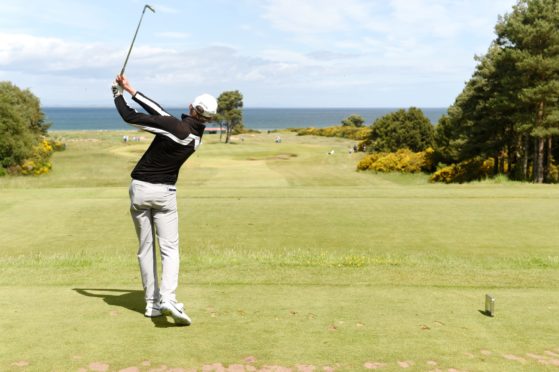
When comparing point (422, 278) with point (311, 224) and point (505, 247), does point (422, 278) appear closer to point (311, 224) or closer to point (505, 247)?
point (505, 247)

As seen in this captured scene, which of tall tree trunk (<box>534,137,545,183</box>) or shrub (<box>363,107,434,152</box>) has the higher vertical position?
shrub (<box>363,107,434,152</box>)

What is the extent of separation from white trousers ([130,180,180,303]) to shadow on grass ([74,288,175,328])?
0.27 metres

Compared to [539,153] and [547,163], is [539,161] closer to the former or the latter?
[539,153]

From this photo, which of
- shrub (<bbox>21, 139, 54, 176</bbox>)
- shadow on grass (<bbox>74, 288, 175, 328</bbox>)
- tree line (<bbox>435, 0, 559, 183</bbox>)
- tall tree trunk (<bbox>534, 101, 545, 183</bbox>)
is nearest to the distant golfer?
shadow on grass (<bbox>74, 288, 175, 328</bbox>)

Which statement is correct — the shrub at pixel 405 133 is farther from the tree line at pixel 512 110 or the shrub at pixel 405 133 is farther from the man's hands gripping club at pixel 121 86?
the man's hands gripping club at pixel 121 86

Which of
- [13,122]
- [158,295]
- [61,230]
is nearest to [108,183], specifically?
[13,122]

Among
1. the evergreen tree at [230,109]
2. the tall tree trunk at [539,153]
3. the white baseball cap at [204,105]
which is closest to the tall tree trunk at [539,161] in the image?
the tall tree trunk at [539,153]

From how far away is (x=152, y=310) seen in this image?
6328mm

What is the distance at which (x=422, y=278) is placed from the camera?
860 centimetres

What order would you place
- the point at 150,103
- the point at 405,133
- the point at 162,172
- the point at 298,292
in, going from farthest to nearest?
the point at 405,133 < the point at 298,292 < the point at 162,172 < the point at 150,103

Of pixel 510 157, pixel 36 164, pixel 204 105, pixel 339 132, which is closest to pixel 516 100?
pixel 510 157

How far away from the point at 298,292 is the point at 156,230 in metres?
2.22

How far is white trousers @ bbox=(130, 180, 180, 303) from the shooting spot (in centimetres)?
626

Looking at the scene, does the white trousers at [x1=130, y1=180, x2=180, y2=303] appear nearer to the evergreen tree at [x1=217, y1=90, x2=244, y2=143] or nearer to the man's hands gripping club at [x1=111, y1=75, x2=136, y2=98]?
the man's hands gripping club at [x1=111, y1=75, x2=136, y2=98]
